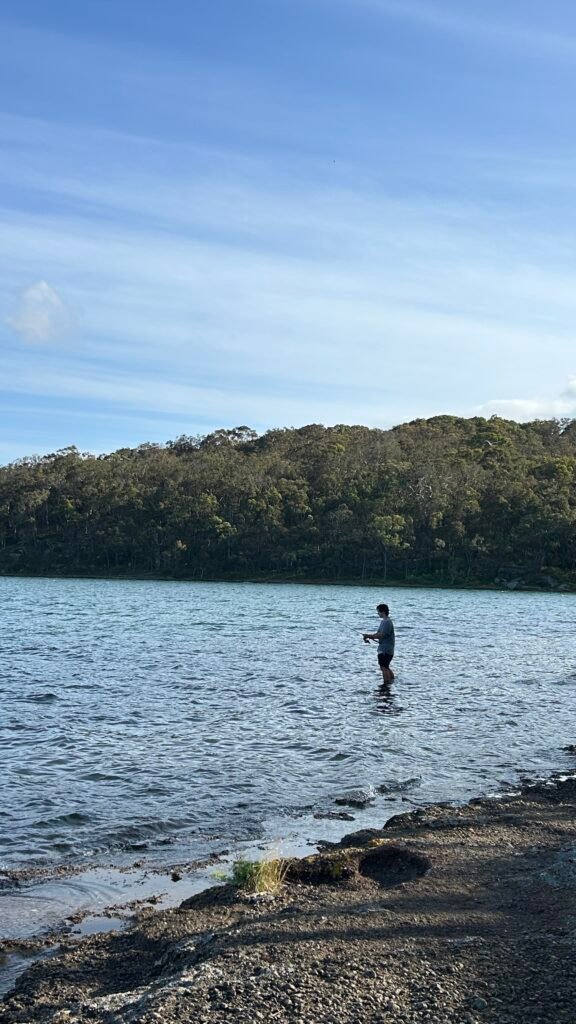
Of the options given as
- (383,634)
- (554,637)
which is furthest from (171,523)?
(383,634)

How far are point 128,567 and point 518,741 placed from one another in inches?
4725

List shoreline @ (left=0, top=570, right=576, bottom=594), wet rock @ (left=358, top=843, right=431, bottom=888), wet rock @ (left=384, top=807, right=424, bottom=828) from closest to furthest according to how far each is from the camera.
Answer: wet rock @ (left=358, top=843, right=431, bottom=888) → wet rock @ (left=384, top=807, right=424, bottom=828) → shoreline @ (left=0, top=570, right=576, bottom=594)

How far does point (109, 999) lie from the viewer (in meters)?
6.50

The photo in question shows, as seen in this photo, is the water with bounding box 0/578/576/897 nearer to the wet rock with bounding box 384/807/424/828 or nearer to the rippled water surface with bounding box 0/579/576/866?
the rippled water surface with bounding box 0/579/576/866

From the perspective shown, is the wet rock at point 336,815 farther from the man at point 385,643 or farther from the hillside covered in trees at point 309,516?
the hillside covered in trees at point 309,516

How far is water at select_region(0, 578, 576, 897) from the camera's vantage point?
41.6 feet

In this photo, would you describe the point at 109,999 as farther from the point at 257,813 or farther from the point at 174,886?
the point at 257,813

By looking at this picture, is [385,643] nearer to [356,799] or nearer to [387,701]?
[387,701]

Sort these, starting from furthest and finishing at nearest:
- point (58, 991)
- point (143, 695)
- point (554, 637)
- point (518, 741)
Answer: point (554, 637) < point (143, 695) < point (518, 741) < point (58, 991)

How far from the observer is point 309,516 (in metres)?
128

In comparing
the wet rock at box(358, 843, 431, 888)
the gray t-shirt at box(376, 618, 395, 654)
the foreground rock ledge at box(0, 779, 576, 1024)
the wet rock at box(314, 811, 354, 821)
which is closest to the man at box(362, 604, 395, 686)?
the gray t-shirt at box(376, 618, 395, 654)

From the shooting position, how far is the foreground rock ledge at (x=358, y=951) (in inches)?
237

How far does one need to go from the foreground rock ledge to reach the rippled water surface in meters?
2.75

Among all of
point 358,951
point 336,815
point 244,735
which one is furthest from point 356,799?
point 358,951
